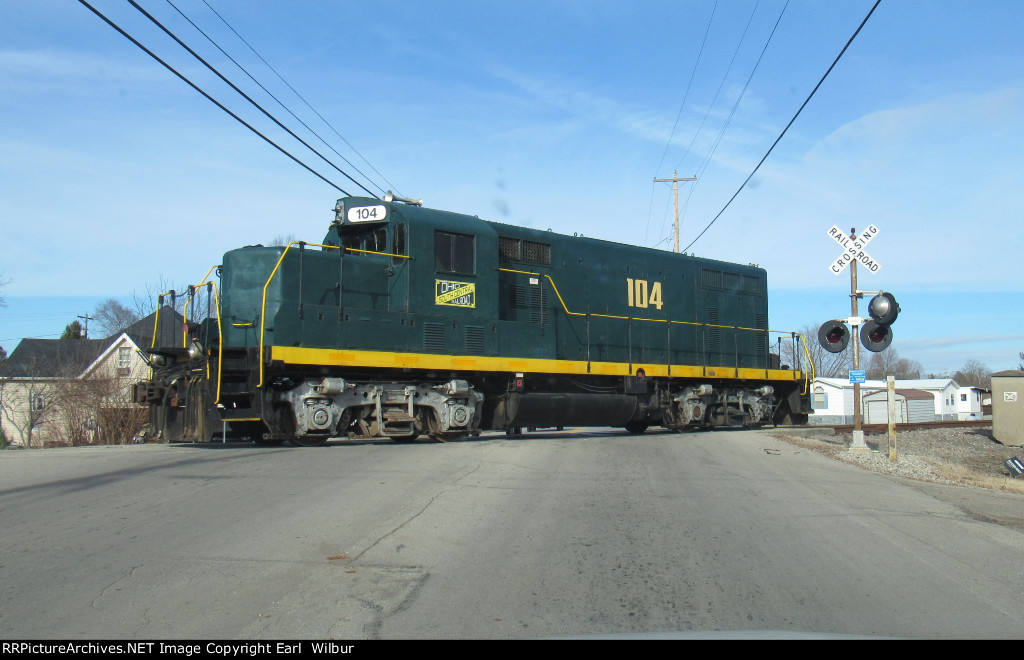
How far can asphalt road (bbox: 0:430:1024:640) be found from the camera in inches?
172

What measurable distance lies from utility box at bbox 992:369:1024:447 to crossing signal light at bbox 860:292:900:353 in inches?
614

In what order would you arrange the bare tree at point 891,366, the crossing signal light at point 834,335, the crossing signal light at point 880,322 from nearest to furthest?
1. the crossing signal light at point 880,322
2. the crossing signal light at point 834,335
3. the bare tree at point 891,366

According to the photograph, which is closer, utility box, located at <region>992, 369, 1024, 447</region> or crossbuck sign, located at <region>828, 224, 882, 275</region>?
crossbuck sign, located at <region>828, 224, 882, 275</region>

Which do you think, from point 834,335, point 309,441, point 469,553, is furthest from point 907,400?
point 469,553

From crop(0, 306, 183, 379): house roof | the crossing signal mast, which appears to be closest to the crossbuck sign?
the crossing signal mast

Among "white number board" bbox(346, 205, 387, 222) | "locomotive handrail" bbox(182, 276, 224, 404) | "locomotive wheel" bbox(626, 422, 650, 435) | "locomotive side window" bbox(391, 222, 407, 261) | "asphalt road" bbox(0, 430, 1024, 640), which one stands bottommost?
"asphalt road" bbox(0, 430, 1024, 640)

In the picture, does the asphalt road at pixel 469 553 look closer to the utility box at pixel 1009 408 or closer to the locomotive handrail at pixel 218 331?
the locomotive handrail at pixel 218 331

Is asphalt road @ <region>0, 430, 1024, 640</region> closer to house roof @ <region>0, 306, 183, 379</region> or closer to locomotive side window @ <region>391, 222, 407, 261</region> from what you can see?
locomotive side window @ <region>391, 222, 407, 261</region>

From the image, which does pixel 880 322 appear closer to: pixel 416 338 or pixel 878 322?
pixel 878 322

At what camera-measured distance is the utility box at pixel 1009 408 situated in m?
25.7

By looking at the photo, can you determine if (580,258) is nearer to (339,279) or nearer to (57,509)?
(339,279)

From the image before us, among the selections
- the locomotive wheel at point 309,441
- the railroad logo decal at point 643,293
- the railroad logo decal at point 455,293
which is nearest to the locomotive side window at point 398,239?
the railroad logo decal at point 455,293

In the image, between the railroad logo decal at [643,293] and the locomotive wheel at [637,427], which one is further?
the locomotive wheel at [637,427]

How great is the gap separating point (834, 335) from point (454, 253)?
7647 mm
